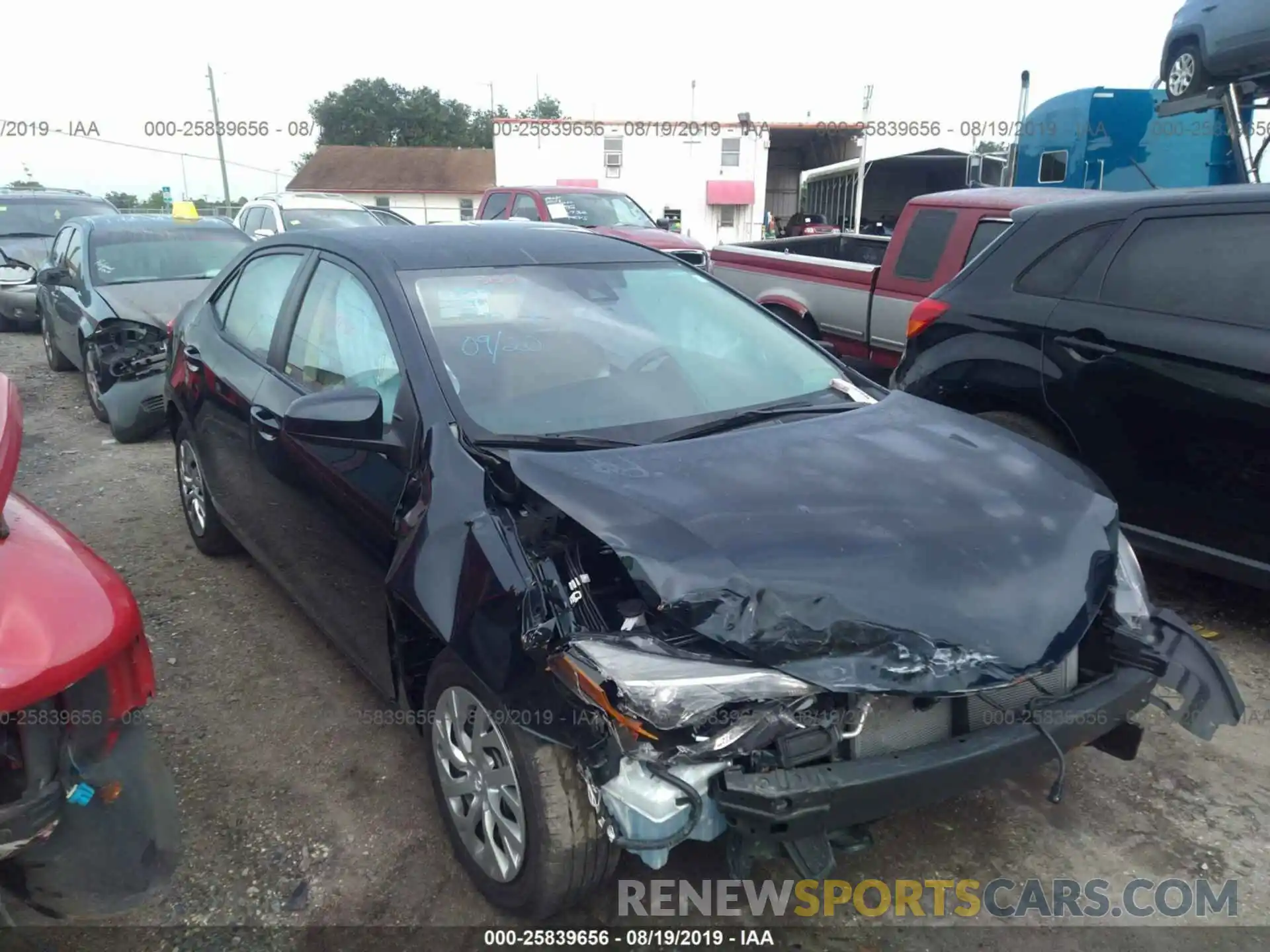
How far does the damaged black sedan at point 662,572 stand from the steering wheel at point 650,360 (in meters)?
0.02

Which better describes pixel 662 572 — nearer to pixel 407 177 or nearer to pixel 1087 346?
pixel 1087 346

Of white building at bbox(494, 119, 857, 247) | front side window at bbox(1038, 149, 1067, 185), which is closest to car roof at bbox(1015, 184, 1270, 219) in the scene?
front side window at bbox(1038, 149, 1067, 185)

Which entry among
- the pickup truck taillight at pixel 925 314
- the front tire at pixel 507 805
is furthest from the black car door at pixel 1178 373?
the front tire at pixel 507 805

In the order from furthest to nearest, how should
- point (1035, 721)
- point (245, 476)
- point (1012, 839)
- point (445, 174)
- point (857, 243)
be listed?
point (445, 174) < point (857, 243) < point (245, 476) < point (1012, 839) < point (1035, 721)

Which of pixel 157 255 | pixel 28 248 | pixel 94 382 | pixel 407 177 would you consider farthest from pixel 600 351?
pixel 407 177

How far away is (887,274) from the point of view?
6.76 meters

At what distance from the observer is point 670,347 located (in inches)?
125

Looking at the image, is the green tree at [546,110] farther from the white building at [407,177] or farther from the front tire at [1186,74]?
the front tire at [1186,74]

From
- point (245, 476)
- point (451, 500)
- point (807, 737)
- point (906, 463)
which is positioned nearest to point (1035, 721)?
point (807, 737)

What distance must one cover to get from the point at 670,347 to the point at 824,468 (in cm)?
87

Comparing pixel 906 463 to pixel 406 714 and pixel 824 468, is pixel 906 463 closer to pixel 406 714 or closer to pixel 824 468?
pixel 824 468

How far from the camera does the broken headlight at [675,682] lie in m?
1.95

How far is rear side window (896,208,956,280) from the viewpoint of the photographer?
6461 millimetres

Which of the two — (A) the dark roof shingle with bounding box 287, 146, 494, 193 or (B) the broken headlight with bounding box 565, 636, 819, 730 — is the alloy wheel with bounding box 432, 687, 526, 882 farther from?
(A) the dark roof shingle with bounding box 287, 146, 494, 193
